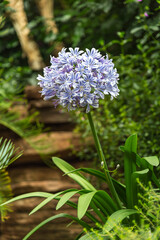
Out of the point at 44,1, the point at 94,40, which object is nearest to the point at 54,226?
the point at 94,40

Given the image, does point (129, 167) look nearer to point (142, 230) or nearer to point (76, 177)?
point (76, 177)

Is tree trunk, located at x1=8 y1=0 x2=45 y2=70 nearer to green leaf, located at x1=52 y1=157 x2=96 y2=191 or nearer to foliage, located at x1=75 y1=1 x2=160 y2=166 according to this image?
foliage, located at x1=75 y1=1 x2=160 y2=166

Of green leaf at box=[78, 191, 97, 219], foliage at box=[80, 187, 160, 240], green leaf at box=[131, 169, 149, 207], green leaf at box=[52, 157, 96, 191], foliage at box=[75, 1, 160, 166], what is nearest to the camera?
foliage at box=[80, 187, 160, 240]

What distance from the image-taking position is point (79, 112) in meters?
3.45

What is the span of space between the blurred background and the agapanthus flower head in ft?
3.65

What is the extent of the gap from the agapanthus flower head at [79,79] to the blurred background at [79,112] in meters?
1.11

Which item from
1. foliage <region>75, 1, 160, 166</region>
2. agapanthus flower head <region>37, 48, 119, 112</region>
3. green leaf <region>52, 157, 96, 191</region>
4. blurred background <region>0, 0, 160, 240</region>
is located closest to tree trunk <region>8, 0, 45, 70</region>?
blurred background <region>0, 0, 160, 240</region>

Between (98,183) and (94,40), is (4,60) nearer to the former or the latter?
(94,40)

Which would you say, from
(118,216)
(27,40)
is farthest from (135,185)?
(27,40)

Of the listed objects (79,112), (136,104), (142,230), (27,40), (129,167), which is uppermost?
(27,40)

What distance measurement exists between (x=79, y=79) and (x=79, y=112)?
1819mm

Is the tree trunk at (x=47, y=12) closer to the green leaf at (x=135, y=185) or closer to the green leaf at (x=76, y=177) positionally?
the green leaf at (x=76, y=177)

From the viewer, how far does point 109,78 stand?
1.71 m

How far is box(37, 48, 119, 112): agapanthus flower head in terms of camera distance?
1650 millimetres
